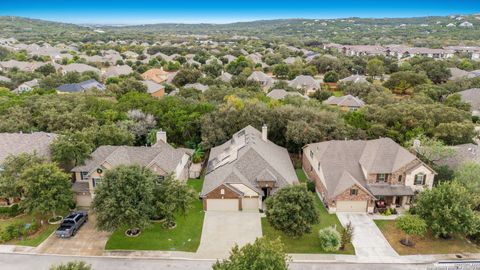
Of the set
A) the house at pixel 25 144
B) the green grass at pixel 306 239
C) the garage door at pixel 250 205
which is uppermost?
the house at pixel 25 144

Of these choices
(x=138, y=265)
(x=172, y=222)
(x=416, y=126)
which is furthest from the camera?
(x=416, y=126)

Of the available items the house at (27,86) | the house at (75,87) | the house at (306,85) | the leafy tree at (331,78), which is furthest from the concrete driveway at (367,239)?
the house at (27,86)

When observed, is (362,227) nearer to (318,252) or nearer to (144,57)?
(318,252)

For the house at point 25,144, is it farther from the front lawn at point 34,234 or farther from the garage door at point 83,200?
the front lawn at point 34,234

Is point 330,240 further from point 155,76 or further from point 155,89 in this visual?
point 155,76

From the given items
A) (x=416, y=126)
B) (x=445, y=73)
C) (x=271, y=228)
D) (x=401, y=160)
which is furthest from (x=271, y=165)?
(x=445, y=73)

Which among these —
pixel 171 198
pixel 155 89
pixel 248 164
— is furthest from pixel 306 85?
pixel 171 198

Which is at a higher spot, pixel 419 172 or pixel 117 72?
pixel 117 72

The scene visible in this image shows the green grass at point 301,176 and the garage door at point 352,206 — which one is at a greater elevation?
the garage door at point 352,206
